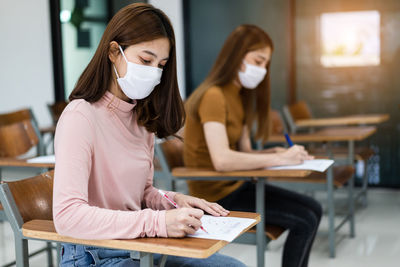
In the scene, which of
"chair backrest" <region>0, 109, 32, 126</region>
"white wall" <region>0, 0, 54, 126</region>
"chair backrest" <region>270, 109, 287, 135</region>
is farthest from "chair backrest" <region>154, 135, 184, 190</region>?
"white wall" <region>0, 0, 54, 126</region>

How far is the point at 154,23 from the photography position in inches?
53.4

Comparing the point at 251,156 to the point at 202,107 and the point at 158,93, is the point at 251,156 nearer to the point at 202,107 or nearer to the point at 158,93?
the point at 202,107

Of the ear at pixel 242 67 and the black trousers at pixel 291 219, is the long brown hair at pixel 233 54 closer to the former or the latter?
the ear at pixel 242 67

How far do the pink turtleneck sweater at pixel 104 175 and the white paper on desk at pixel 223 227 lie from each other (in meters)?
0.11

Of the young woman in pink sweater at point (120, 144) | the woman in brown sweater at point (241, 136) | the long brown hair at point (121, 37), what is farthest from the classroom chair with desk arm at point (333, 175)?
the long brown hair at point (121, 37)

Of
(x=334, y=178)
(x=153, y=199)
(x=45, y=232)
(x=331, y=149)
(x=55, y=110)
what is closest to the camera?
(x=45, y=232)

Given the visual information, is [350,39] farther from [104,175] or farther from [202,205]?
[104,175]

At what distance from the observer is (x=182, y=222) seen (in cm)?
117

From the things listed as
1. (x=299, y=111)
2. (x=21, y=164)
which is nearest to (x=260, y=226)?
(x=21, y=164)

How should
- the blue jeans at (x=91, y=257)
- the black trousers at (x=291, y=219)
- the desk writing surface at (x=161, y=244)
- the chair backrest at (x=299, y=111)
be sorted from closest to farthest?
the desk writing surface at (x=161, y=244) → the blue jeans at (x=91, y=257) → the black trousers at (x=291, y=219) → the chair backrest at (x=299, y=111)

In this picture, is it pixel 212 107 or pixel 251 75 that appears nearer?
pixel 212 107

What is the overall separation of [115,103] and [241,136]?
1.18m

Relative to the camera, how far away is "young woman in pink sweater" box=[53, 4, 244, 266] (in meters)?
1.18

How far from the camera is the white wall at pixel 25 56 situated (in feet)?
18.2
